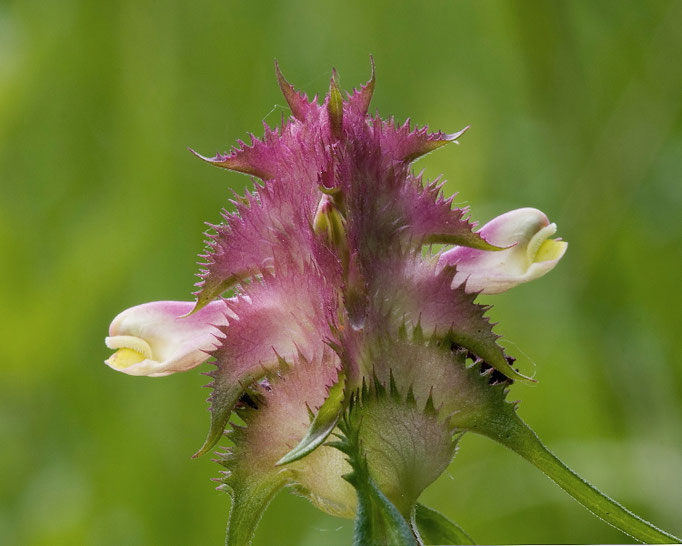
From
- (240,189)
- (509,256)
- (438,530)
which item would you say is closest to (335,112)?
(509,256)

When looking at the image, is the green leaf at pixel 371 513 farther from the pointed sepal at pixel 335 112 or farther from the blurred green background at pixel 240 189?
the blurred green background at pixel 240 189

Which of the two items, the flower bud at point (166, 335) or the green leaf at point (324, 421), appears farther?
the flower bud at point (166, 335)

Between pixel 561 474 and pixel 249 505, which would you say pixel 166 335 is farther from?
pixel 561 474

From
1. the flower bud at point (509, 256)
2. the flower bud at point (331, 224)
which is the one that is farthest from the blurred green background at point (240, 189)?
the flower bud at point (331, 224)

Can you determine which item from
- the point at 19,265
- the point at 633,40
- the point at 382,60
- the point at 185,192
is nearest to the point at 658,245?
the point at 633,40

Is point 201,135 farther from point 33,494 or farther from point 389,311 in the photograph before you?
point 389,311
